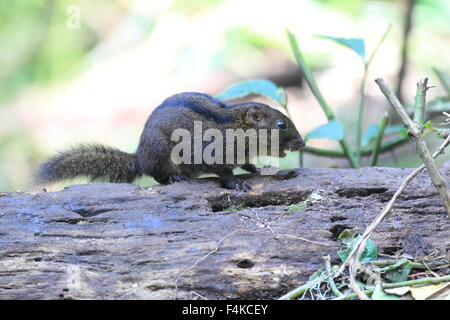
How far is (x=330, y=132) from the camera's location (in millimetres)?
5031

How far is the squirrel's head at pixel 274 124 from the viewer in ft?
16.7

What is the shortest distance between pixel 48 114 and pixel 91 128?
85 cm

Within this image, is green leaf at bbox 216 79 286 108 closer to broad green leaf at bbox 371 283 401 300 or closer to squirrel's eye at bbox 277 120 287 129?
squirrel's eye at bbox 277 120 287 129

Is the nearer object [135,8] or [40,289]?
[40,289]

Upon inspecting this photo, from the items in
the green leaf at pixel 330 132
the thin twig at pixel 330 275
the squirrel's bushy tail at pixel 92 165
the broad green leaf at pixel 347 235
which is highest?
the green leaf at pixel 330 132

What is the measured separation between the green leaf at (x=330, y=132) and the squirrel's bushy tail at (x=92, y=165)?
156 cm

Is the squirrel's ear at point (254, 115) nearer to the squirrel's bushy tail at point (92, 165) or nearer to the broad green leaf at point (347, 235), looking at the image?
the squirrel's bushy tail at point (92, 165)

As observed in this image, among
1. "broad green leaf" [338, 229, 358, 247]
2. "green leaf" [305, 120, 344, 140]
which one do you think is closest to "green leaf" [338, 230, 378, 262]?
"broad green leaf" [338, 229, 358, 247]

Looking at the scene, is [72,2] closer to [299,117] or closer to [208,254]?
[299,117]

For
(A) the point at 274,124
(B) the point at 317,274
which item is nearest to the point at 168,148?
(A) the point at 274,124

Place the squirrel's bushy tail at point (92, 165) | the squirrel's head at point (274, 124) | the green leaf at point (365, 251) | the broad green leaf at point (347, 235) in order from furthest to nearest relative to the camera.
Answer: the squirrel's head at point (274, 124)
the squirrel's bushy tail at point (92, 165)
the broad green leaf at point (347, 235)
the green leaf at point (365, 251)

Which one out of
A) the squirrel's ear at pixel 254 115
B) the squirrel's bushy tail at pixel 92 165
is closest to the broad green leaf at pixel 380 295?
the squirrel's ear at pixel 254 115
